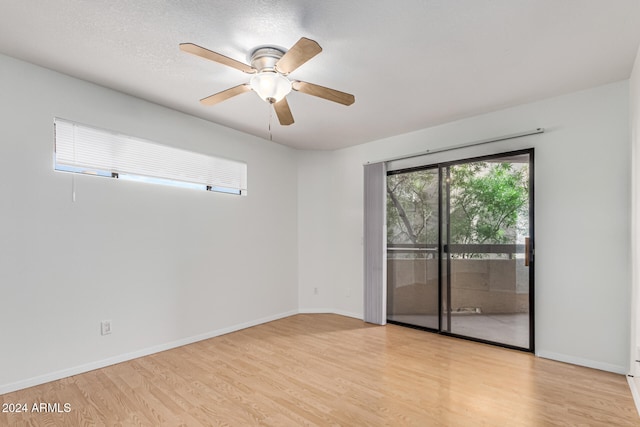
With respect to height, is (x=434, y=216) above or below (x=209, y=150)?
below

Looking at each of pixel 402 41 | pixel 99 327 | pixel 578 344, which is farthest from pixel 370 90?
pixel 99 327

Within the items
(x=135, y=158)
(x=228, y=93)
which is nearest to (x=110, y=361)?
(x=135, y=158)

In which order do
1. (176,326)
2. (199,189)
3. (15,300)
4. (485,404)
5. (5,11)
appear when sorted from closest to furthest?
(5,11)
(485,404)
(15,300)
(176,326)
(199,189)

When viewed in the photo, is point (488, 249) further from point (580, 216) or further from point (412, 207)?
point (412, 207)

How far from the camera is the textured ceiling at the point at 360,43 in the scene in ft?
6.32

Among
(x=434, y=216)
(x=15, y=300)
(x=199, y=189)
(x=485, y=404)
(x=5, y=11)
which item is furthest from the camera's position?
(x=434, y=216)

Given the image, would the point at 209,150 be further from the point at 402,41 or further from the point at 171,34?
the point at 402,41

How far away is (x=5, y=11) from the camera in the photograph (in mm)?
1957

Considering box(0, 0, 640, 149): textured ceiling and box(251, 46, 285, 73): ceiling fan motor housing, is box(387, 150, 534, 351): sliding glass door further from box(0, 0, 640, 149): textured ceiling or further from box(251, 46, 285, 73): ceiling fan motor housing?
box(251, 46, 285, 73): ceiling fan motor housing

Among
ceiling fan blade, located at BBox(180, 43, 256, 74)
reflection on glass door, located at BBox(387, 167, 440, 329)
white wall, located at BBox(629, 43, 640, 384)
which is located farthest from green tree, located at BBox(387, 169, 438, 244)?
ceiling fan blade, located at BBox(180, 43, 256, 74)

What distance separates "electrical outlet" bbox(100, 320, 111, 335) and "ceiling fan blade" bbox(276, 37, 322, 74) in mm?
2682

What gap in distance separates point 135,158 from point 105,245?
0.89 meters

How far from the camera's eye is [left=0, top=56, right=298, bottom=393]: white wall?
255cm

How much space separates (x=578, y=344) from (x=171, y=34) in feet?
13.8
